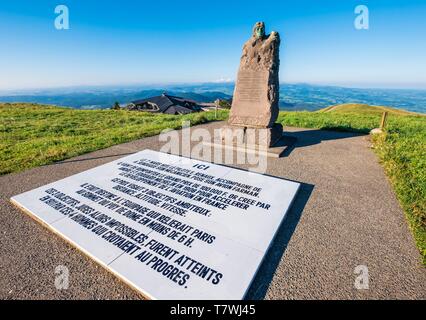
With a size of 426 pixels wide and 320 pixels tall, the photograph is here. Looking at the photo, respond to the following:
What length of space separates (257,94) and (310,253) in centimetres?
685

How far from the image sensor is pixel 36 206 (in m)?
4.78

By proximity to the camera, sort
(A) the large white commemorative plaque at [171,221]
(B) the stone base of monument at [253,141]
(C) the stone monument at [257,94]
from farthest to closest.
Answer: (C) the stone monument at [257,94], (B) the stone base of monument at [253,141], (A) the large white commemorative plaque at [171,221]

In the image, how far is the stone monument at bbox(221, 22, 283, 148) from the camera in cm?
895

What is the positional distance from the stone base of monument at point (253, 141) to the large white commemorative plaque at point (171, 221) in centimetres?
234

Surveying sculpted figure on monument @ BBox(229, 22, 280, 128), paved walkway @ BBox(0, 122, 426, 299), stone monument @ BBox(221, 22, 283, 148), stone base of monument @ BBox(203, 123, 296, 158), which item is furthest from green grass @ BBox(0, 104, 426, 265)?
sculpted figure on monument @ BBox(229, 22, 280, 128)

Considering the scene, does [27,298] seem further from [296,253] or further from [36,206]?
[296,253]

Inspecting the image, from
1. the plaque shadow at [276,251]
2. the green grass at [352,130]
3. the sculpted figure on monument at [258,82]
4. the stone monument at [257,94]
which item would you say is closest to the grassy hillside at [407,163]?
the green grass at [352,130]

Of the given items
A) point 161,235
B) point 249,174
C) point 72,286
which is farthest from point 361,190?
point 72,286

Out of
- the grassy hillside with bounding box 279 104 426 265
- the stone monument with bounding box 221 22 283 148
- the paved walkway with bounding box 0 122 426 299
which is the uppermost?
the stone monument with bounding box 221 22 283 148

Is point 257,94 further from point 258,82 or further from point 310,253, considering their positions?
point 310,253

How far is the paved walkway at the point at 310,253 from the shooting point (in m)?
3.07

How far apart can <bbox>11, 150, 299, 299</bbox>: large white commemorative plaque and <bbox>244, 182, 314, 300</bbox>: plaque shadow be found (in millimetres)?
126

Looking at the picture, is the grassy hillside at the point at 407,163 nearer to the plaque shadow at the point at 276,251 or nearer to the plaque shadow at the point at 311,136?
the plaque shadow at the point at 311,136

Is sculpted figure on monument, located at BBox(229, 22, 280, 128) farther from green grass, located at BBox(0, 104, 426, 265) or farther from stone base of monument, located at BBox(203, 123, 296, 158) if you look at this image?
green grass, located at BBox(0, 104, 426, 265)
